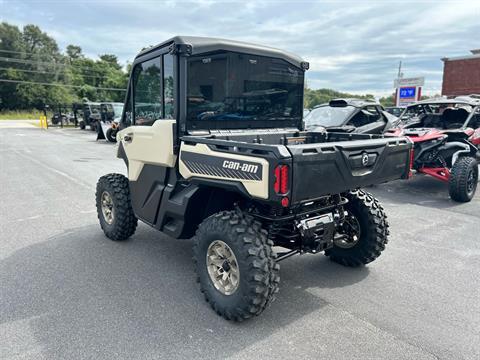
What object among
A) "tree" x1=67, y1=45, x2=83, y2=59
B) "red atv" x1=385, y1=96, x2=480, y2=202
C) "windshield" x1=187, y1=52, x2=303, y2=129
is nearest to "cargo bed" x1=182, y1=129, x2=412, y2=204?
"windshield" x1=187, y1=52, x2=303, y2=129

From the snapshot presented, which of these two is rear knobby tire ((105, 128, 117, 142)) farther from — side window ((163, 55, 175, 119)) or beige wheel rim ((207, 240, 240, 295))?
beige wheel rim ((207, 240, 240, 295))

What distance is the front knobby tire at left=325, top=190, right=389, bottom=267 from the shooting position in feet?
12.9

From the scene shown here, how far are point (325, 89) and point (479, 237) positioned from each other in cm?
8775

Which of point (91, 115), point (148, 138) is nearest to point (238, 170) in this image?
point (148, 138)

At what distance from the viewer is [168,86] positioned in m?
3.62

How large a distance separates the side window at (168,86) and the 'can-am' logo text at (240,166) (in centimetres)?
93

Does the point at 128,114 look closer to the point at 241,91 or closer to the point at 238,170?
the point at 241,91

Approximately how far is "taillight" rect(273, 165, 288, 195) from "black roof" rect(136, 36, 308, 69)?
152cm

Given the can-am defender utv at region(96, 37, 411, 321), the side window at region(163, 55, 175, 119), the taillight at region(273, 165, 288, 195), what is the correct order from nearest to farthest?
the taillight at region(273, 165, 288, 195), the can-am defender utv at region(96, 37, 411, 321), the side window at region(163, 55, 175, 119)

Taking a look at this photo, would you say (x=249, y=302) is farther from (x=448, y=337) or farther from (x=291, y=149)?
(x=448, y=337)

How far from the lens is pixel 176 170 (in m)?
3.69

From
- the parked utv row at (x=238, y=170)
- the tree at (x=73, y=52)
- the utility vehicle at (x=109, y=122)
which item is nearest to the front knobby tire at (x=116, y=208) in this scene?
the parked utv row at (x=238, y=170)

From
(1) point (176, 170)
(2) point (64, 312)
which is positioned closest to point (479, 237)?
(1) point (176, 170)

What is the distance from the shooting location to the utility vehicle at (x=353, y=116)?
8867mm
